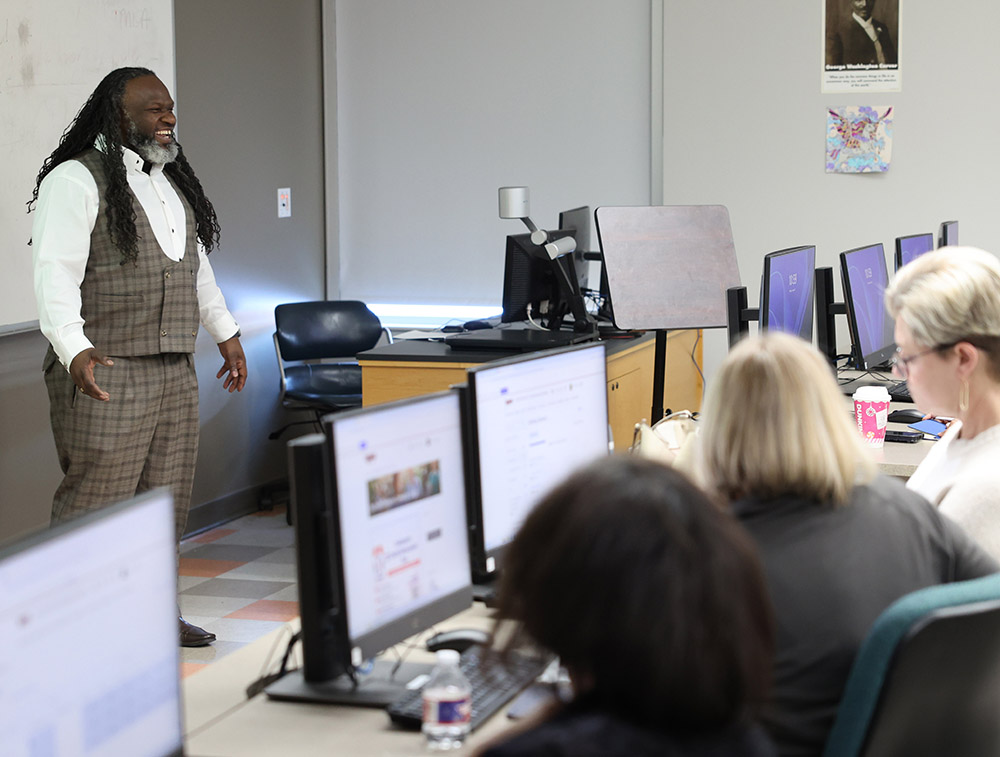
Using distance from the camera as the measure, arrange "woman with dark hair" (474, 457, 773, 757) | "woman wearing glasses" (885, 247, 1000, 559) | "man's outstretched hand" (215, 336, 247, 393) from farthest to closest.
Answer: "man's outstretched hand" (215, 336, 247, 393) → "woman wearing glasses" (885, 247, 1000, 559) → "woman with dark hair" (474, 457, 773, 757)

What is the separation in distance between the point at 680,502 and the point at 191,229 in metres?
2.96

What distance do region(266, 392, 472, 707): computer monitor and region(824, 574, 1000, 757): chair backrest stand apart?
61 centimetres

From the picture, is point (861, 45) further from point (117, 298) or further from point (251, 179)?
point (117, 298)

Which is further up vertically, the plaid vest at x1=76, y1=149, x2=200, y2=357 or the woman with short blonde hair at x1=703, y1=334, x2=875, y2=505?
the plaid vest at x1=76, y1=149, x2=200, y2=357

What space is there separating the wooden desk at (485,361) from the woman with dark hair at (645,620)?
100 inches

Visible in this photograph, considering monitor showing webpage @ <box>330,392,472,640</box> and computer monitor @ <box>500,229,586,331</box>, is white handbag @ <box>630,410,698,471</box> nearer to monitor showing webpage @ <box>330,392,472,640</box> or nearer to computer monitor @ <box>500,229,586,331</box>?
monitor showing webpage @ <box>330,392,472,640</box>

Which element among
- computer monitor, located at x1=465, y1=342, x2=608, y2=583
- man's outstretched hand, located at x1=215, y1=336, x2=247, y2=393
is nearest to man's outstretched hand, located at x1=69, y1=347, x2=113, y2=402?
man's outstretched hand, located at x1=215, y1=336, x2=247, y2=393

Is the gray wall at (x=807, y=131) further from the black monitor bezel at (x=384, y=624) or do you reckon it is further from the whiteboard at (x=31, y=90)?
the black monitor bezel at (x=384, y=624)

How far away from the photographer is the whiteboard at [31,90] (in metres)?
3.67

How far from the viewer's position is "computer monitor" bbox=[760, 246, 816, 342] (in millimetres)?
3221

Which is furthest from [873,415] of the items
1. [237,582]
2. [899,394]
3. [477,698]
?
[237,582]

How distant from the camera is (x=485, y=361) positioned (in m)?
3.75

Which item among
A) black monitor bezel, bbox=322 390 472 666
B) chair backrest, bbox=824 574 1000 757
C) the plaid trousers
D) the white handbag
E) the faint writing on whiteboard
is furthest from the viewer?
the faint writing on whiteboard

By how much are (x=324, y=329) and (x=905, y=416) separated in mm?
2725
